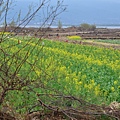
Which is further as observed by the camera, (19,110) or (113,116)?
(19,110)

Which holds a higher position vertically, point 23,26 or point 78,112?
point 23,26

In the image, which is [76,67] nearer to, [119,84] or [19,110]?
[119,84]

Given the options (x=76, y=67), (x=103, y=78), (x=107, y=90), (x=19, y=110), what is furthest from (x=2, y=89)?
(x=76, y=67)

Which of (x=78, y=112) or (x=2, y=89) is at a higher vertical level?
(x=2, y=89)

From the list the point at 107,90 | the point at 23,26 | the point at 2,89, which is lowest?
the point at 107,90

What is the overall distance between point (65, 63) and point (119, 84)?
13.4 ft

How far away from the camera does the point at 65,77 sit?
9992mm

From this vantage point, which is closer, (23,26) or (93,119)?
(23,26)

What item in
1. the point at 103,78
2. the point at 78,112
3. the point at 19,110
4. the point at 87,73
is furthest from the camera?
the point at 87,73

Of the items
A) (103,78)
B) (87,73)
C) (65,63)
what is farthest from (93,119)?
(65,63)

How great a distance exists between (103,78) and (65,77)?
1407 millimetres

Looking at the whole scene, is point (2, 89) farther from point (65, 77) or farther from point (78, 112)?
point (65, 77)

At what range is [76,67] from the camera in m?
13.0

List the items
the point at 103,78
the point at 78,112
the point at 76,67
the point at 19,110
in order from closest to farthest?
the point at 78,112 < the point at 19,110 < the point at 103,78 < the point at 76,67
